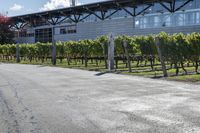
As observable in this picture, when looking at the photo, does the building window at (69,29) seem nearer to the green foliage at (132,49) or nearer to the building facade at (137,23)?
the building facade at (137,23)

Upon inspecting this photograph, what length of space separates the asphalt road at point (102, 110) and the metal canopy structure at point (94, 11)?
30.9m

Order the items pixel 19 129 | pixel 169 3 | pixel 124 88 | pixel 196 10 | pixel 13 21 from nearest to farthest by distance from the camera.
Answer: pixel 19 129 < pixel 124 88 < pixel 196 10 < pixel 169 3 < pixel 13 21

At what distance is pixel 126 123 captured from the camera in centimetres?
839

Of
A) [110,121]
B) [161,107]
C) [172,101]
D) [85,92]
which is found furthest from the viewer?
[85,92]

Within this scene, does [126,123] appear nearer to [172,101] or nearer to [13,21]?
[172,101]

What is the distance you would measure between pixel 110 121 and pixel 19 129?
1.79 meters

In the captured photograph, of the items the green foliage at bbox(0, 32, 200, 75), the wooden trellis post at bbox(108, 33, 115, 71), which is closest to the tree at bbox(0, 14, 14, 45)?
the green foliage at bbox(0, 32, 200, 75)

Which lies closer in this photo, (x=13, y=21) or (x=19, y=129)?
(x=19, y=129)

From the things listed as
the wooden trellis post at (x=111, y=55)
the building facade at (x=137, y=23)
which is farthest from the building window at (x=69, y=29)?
the wooden trellis post at (x=111, y=55)

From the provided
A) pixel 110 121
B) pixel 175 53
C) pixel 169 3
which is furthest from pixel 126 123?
pixel 169 3

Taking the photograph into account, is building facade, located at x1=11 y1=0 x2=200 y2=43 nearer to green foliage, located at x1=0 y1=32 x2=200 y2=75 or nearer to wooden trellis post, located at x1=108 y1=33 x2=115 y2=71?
green foliage, located at x1=0 y1=32 x2=200 y2=75

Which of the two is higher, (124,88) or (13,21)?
(13,21)

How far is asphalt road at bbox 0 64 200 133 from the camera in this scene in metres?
8.08

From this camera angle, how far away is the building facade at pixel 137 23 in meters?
42.0
